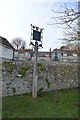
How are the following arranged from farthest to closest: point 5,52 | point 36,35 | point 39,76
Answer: point 5,52, point 39,76, point 36,35

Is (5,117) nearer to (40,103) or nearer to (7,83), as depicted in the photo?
(40,103)

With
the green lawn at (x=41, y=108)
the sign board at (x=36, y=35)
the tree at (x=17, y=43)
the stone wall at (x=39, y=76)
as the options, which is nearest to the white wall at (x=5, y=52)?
the stone wall at (x=39, y=76)

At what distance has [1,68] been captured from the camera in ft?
21.9

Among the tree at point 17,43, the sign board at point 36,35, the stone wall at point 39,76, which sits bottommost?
the stone wall at point 39,76

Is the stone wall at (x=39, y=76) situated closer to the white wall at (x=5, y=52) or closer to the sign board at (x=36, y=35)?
the sign board at (x=36, y=35)

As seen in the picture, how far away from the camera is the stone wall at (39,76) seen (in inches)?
271

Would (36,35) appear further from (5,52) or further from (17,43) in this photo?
(17,43)

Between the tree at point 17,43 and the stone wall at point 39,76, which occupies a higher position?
the tree at point 17,43

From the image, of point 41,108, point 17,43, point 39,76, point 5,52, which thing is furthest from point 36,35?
point 17,43

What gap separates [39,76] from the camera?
7891 millimetres

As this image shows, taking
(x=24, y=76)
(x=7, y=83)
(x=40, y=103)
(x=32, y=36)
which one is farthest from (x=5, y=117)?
(x=32, y=36)

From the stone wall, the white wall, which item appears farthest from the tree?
the stone wall

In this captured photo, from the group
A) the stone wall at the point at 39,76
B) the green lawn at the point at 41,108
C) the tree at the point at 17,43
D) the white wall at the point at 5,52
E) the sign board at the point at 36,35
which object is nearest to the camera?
the green lawn at the point at 41,108

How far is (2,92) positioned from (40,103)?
1957 mm
